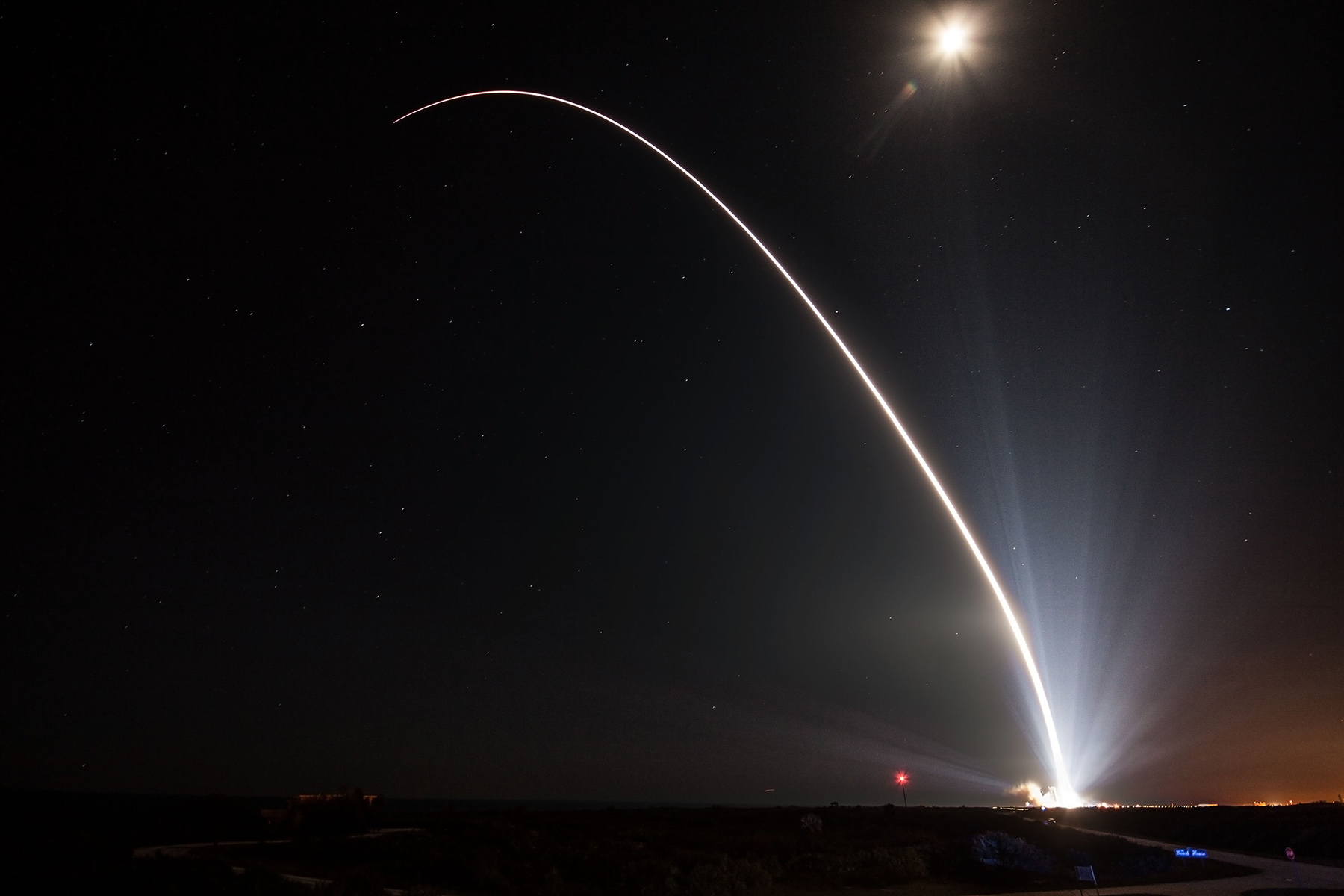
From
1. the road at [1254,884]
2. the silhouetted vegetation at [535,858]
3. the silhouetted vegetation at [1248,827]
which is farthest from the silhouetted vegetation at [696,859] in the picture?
the silhouetted vegetation at [1248,827]

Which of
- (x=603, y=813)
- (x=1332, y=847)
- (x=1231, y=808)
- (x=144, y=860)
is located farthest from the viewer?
(x=1231, y=808)

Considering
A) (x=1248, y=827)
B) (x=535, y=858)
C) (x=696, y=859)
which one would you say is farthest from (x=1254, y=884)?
(x=1248, y=827)

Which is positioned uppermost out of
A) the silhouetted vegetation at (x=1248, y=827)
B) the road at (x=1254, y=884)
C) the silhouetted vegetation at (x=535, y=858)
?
the silhouetted vegetation at (x=1248, y=827)

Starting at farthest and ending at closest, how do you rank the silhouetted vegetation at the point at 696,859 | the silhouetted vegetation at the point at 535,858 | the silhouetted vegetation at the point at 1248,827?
the silhouetted vegetation at the point at 1248,827, the silhouetted vegetation at the point at 696,859, the silhouetted vegetation at the point at 535,858

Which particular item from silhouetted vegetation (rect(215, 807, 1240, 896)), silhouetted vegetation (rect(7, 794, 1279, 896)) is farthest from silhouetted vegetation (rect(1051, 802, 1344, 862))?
silhouetted vegetation (rect(215, 807, 1240, 896))

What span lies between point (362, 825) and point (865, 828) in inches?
873

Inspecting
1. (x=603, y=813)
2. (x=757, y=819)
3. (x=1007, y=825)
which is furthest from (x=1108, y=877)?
(x=603, y=813)

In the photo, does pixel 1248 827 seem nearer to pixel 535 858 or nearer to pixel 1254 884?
pixel 1254 884

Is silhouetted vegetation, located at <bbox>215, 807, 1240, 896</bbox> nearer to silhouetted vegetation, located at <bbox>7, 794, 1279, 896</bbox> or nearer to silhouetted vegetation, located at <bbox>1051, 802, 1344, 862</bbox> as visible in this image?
silhouetted vegetation, located at <bbox>7, 794, 1279, 896</bbox>

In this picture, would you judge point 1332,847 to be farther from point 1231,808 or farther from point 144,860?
point 144,860

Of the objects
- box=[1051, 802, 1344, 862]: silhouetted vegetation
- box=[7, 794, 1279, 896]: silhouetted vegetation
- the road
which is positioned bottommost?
box=[7, 794, 1279, 896]: silhouetted vegetation

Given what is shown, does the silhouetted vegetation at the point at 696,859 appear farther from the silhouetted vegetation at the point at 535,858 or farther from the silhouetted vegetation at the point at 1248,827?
the silhouetted vegetation at the point at 1248,827

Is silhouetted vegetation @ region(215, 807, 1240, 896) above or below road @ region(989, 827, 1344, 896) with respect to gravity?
below

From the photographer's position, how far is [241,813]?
37.1m
